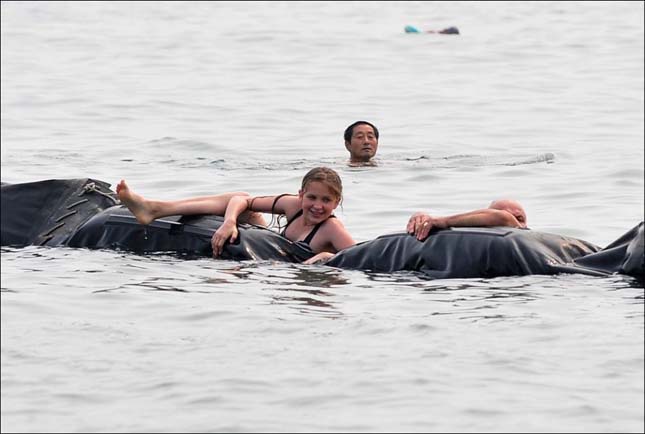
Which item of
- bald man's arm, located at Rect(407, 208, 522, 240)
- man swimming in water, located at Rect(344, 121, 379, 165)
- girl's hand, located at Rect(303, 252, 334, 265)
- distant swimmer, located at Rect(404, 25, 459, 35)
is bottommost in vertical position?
girl's hand, located at Rect(303, 252, 334, 265)

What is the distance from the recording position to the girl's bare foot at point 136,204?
1158 centimetres

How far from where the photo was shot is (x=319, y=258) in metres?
11.5

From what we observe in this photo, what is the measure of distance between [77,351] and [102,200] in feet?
13.9

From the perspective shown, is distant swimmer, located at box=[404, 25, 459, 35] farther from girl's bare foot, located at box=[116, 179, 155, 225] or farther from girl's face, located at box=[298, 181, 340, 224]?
girl's bare foot, located at box=[116, 179, 155, 225]

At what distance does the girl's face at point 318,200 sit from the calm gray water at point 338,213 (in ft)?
1.82

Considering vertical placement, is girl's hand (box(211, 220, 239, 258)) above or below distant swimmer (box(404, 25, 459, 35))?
below

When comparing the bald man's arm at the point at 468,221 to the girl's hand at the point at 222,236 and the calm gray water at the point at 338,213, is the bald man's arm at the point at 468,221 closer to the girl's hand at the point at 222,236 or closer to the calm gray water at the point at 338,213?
the calm gray water at the point at 338,213

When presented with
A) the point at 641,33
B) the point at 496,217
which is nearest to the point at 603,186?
the point at 496,217

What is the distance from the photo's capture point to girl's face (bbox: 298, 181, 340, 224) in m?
11.6

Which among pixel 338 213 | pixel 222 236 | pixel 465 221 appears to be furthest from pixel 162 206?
pixel 338 213

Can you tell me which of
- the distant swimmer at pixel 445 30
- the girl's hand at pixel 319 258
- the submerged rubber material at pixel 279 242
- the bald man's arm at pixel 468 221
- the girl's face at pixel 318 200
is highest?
the distant swimmer at pixel 445 30

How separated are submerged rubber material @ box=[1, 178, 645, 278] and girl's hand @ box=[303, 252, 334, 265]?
0.33 feet

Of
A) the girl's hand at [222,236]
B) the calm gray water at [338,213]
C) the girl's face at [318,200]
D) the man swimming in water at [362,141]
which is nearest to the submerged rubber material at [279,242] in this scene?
the girl's hand at [222,236]

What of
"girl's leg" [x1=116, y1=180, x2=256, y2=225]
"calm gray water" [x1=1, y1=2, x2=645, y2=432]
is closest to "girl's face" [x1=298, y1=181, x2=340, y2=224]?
"calm gray water" [x1=1, y1=2, x2=645, y2=432]
